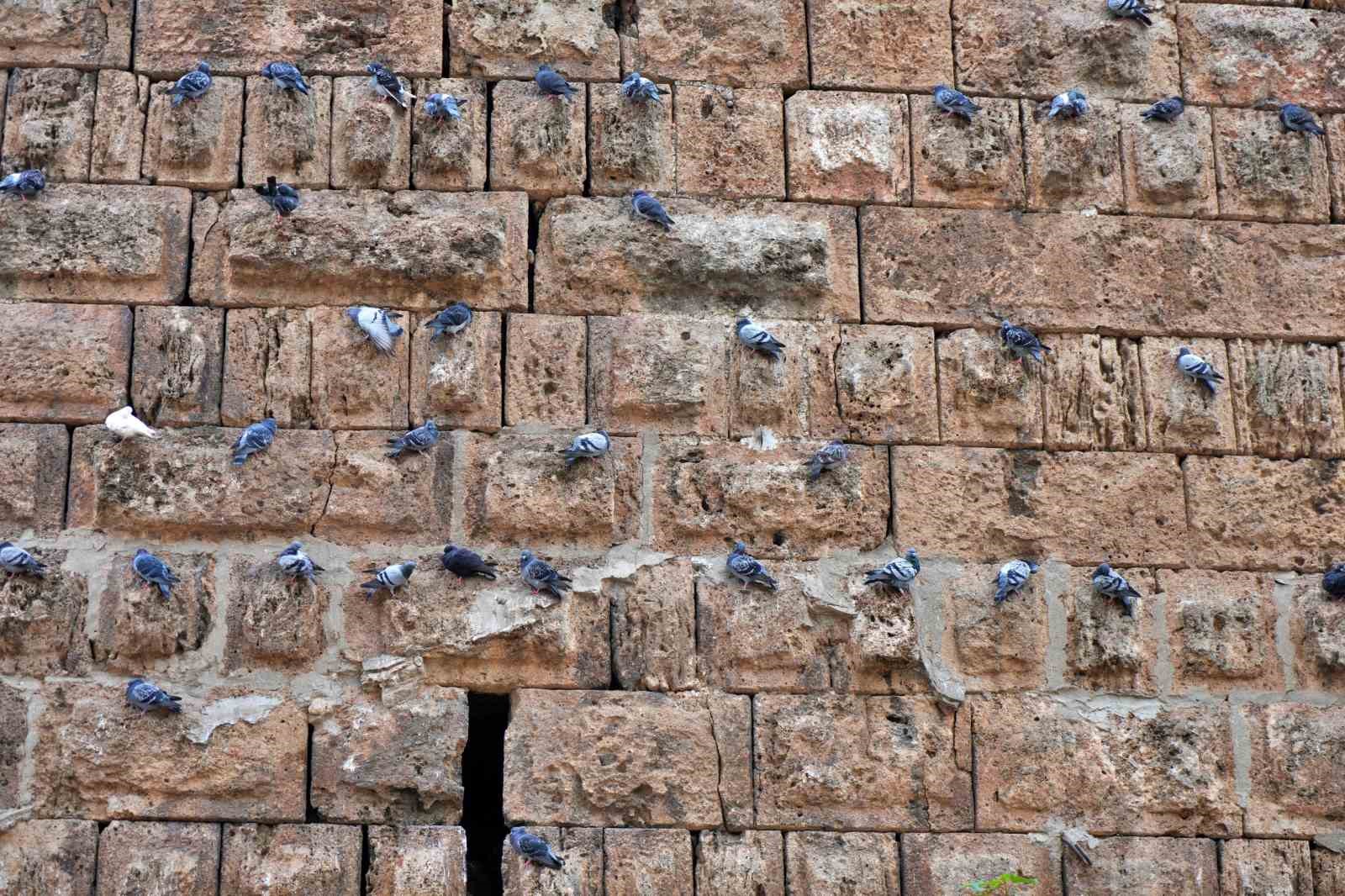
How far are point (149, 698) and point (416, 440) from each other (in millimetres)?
1118

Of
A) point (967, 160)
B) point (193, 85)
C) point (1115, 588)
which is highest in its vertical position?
point (193, 85)

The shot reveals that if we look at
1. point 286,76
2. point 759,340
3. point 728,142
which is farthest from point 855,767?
point 286,76

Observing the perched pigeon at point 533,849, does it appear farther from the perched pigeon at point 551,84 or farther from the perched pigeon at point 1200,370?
the perched pigeon at point 1200,370

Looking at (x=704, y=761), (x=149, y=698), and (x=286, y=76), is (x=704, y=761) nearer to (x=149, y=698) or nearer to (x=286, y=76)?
(x=149, y=698)

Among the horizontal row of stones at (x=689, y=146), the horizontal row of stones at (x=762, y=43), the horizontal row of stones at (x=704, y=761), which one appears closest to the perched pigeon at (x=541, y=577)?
the horizontal row of stones at (x=704, y=761)

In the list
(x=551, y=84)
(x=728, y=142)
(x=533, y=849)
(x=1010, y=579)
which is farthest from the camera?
(x=728, y=142)

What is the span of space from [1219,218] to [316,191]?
10.1ft

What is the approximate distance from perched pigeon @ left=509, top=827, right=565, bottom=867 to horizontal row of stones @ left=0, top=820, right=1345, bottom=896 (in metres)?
0.03

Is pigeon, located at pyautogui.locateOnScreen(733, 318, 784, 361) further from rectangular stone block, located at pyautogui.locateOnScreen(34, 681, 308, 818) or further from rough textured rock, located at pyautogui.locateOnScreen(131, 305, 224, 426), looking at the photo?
rectangular stone block, located at pyautogui.locateOnScreen(34, 681, 308, 818)

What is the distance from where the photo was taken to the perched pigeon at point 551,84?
655 cm

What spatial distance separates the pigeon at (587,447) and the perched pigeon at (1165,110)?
2.27 metres

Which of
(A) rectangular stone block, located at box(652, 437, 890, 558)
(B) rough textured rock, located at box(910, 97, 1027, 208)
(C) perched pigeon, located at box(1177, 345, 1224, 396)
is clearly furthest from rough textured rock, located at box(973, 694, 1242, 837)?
(B) rough textured rock, located at box(910, 97, 1027, 208)

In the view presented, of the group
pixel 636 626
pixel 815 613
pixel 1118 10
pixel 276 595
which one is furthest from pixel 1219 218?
pixel 276 595

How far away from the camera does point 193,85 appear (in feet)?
21.2
